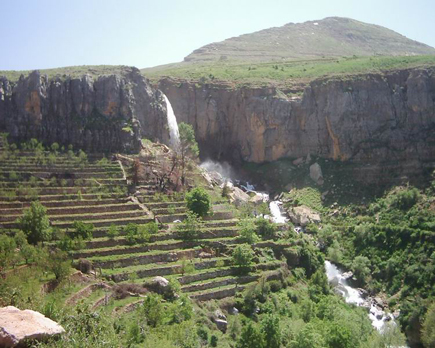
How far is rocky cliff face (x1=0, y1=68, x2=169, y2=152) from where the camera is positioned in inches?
2269

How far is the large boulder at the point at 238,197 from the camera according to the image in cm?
5550

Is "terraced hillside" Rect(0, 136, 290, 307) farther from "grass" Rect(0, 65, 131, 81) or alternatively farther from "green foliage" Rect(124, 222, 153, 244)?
"grass" Rect(0, 65, 131, 81)

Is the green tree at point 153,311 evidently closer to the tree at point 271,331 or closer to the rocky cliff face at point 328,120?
the tree at point 271,331

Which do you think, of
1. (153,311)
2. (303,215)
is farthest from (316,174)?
(153,311)

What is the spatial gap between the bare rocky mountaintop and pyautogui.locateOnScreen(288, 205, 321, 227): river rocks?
2188 inches

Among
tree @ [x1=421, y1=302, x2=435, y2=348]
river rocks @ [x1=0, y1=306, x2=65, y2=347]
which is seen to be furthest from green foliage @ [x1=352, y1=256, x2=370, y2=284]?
river rocks @ [x1=0, y1=306, x2=65, y2=347]

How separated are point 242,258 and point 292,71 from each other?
167 feet

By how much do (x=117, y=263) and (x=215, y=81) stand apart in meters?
47.0

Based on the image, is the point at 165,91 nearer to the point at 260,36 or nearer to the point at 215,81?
the point at 215,81

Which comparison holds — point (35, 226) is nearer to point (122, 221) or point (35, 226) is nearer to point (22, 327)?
point (122, 221)

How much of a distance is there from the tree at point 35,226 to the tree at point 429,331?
27.2 metres

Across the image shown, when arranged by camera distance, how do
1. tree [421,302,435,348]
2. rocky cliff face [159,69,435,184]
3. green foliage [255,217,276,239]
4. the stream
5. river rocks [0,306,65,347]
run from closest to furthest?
river rocks [0,306,65,347] < tree [421,302,435,348] < the stream < green foliage [255,217,276,239] < rocky cliff face [159,69,435,184]

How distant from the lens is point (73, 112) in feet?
197

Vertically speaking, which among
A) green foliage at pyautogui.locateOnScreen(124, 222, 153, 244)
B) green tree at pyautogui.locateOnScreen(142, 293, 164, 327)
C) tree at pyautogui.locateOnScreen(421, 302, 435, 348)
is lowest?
tree at pyautogui.locateOnScreen(421, 302, 435, 348)
